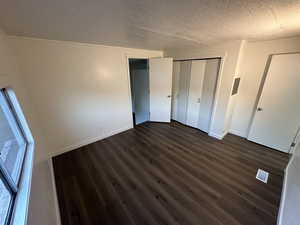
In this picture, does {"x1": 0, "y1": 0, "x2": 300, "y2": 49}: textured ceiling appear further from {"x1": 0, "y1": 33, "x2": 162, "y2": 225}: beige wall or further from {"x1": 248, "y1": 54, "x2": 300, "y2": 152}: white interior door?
{"x1": 248, "y1": 54, "x2": 300, "y2": 152}: white interior door

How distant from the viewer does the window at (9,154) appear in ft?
2.64

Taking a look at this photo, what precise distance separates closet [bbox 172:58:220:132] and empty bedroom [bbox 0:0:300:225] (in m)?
0.03

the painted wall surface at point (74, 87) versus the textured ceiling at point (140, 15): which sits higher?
the textured ceiling at point (140, 15)

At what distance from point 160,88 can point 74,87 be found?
2.23m

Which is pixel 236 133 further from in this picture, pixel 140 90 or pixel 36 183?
pixel 36 183

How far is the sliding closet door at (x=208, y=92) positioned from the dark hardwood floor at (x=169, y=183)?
21.8 inches

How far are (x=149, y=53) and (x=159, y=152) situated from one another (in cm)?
268

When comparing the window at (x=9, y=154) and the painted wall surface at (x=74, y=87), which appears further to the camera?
the painted wall surface at (x=74, y=87)

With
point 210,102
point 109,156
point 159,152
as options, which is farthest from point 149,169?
point 210,102

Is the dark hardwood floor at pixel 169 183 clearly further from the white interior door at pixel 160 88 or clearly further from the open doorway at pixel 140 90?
the open doorway at pixel 140 90

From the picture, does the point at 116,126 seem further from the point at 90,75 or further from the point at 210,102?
the point at 210,102

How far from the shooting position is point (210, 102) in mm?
3074

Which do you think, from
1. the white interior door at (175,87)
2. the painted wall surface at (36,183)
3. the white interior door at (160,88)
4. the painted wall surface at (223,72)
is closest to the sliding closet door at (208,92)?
the painted wall surface at (223,72)

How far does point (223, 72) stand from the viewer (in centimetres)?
267
